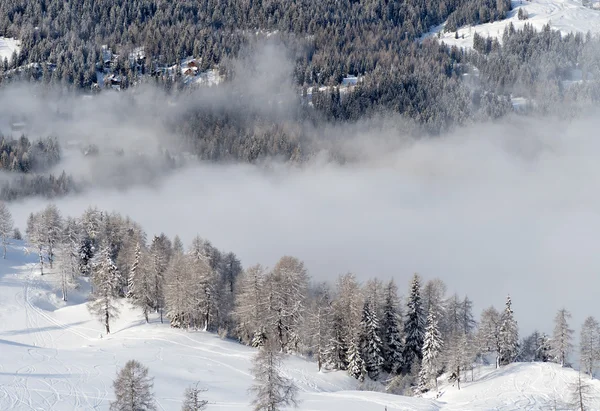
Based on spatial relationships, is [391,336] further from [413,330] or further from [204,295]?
[204,295]

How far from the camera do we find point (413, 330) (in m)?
78.2

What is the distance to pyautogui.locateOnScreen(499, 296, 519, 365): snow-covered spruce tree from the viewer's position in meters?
75.8

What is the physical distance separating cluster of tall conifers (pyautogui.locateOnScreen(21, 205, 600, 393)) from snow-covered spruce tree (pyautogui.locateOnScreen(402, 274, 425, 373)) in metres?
0.12

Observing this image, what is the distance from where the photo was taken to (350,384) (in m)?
66.8

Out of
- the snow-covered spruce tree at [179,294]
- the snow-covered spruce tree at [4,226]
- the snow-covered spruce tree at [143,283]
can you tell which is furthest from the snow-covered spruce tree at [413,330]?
the snow-covered spruce tree at [4,226]

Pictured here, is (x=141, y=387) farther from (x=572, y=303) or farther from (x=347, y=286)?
(x=572, y=303)

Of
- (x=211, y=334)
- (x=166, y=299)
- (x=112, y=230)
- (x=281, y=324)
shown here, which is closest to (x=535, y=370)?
(x=281, y=324)

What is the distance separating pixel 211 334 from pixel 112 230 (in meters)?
35.9

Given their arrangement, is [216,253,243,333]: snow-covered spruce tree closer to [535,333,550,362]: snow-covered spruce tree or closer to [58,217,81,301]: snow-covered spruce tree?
[58,217,81,301]: snow-covered spruce tree

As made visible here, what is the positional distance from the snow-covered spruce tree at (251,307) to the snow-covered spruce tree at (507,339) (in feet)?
93.3

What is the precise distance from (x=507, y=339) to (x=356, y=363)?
64.6 ft

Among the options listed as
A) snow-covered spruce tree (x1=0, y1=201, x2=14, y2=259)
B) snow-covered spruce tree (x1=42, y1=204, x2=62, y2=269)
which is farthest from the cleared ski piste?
snow-covered spruce tree (x1=0, y1=201, x2=14, y2=259)

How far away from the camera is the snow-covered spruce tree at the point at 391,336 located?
7575cm

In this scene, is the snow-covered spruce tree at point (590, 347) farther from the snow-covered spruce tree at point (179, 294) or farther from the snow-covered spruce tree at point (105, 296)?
the snow-covered spruce tree at point (105, 296)
